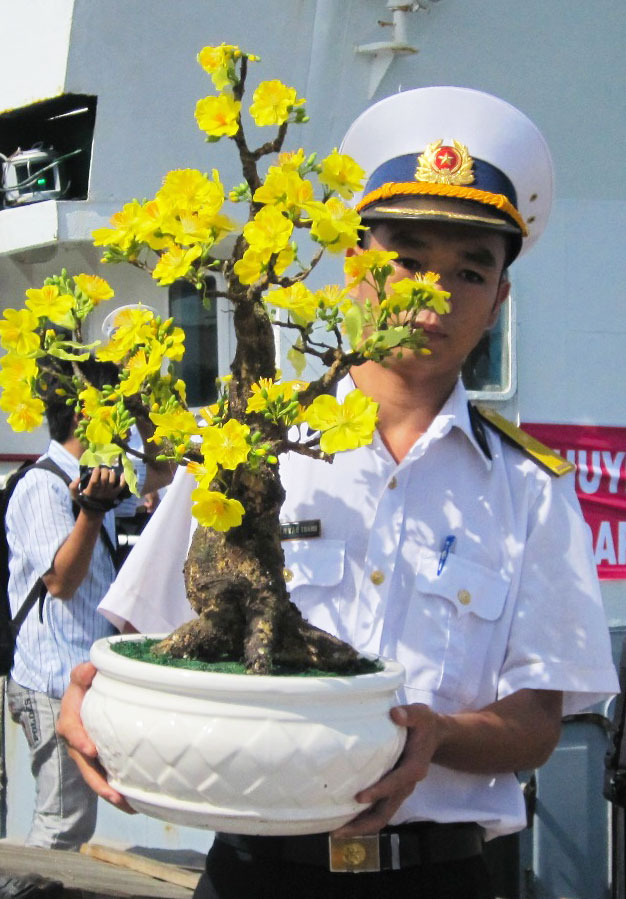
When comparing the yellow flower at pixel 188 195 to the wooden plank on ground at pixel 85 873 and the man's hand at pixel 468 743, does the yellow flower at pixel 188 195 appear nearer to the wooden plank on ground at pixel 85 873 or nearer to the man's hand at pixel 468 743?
the man's hand at pixel 468 743

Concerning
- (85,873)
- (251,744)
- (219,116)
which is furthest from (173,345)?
(85,873)

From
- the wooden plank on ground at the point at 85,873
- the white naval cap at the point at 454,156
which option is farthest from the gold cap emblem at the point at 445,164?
the wooden plank on ground at the point at 85,873

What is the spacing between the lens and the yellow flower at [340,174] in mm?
1322

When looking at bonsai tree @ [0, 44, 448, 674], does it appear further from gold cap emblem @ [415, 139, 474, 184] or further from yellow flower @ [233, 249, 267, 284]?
gold cap emblem @ [415, 139, 474, 184]

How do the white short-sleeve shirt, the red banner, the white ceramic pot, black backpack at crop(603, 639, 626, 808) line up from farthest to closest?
the red banner < black backpack at crop(603, 639, 626, 808) < the white short-sleeve shirt < the white ceramic pot

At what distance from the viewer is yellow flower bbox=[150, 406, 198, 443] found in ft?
4.26

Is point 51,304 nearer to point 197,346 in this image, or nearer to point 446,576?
point 446,576

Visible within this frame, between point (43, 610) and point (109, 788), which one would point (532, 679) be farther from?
point (43, 610)

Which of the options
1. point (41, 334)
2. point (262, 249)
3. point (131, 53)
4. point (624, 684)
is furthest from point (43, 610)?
point (262, 249)

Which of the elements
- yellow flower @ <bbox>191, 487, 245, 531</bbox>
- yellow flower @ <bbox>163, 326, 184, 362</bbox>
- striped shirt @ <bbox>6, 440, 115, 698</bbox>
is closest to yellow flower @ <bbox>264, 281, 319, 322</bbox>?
yellow flower @ <bbox>163, 326, 184, 362</bbox>

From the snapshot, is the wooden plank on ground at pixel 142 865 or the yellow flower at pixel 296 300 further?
the wooden plank on ground at pixel 142 865

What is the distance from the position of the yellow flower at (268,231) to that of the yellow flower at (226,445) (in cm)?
19

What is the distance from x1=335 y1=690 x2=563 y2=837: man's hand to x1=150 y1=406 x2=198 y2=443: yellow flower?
1.28 feet

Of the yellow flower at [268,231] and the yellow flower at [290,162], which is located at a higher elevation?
the yellow flower at [290,162]
